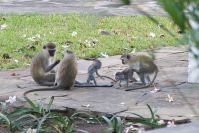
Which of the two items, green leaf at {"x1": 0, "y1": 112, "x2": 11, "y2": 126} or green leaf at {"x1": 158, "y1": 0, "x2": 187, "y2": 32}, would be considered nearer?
green leaf at {"x1": 158, "y1": 0, "x2": 187, "y2": 32}

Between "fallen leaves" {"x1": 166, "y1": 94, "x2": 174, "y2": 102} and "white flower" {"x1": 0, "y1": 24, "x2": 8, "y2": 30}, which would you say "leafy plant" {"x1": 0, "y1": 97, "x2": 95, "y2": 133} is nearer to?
"fallen leaves" {"x1": 166, "y1": 94, "x2": 174, "y2": 102}

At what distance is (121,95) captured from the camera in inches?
273

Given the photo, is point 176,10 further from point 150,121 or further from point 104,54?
point 104,54

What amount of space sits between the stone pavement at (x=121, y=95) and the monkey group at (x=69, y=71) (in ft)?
0.38

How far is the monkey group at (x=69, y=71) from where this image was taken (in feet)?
23.5

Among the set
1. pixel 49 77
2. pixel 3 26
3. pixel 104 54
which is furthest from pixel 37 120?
pixel 3 26

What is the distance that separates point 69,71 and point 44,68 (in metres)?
0.71

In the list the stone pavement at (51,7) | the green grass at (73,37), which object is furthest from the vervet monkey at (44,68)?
the stone pavement at (51,7)

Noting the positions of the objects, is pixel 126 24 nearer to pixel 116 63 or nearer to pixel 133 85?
pixel 116 63

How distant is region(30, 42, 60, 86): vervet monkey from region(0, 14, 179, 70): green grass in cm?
120

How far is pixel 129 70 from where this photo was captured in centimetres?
730

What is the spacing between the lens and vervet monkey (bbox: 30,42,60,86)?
7.66m

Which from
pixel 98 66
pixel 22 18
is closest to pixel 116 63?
pixel 98 66

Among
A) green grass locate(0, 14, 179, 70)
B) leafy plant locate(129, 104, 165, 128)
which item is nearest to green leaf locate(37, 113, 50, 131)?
leafy plant locate(129, 104, 165, 128)
